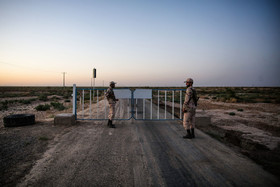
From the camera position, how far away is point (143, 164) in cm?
353

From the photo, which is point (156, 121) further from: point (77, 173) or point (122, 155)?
point (77, 173)

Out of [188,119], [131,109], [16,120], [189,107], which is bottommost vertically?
[131,109]

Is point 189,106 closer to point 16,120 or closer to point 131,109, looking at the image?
point 16,120

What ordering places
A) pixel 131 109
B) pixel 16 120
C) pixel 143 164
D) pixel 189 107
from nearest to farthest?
1. pixel 143 164
2. pixel 189 107
3. pixel 16 120
4. pixel 131 109

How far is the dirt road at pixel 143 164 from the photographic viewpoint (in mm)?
2869

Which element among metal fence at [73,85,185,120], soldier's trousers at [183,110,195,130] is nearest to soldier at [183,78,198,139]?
soldier's trousers at [183,110,195,130]

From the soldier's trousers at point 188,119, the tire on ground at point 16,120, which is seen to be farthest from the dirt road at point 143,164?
the tire on ground at point 16,120

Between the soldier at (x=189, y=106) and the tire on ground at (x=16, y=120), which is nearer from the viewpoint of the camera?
→ the soldier at (x=189, y=106)

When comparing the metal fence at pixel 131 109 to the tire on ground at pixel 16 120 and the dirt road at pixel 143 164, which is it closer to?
the tire on ground at pixel 16 120

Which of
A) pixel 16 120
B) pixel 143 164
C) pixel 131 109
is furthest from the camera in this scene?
pixel 131 109

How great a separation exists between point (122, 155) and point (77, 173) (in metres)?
1.22

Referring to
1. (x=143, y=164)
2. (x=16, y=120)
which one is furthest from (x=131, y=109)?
(x=143, y=164)

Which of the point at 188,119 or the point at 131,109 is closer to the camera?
the point at 188,119

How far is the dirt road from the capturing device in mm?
2869
